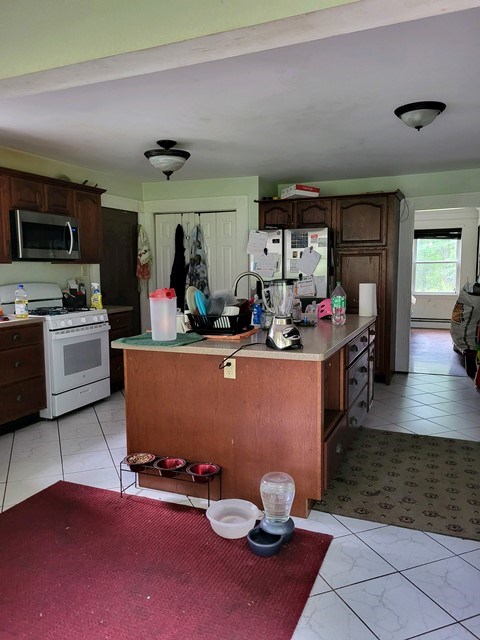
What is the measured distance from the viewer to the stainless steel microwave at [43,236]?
3717 millimetres

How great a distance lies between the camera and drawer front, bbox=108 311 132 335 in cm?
462

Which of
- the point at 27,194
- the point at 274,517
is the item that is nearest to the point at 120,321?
the point at 27,194

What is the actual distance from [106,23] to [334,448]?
212 centimetres

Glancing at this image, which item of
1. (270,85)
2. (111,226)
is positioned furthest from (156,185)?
(270,85)

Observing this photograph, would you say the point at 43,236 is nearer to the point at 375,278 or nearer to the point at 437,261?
the point at 375,278

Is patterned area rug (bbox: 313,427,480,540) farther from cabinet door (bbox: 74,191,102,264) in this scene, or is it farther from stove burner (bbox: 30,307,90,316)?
cabinet door (bbox: 74,191,102,264)

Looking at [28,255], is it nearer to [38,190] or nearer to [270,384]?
[38,190]

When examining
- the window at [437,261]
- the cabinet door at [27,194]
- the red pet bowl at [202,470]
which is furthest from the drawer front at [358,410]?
the window at [437,261]

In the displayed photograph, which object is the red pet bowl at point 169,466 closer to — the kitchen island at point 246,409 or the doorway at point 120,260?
the kitchen island at point 246,409

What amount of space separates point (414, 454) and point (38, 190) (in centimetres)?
354

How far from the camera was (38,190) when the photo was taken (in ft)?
12.9

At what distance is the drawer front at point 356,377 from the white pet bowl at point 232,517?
93 cm

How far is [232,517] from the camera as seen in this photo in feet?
7.32

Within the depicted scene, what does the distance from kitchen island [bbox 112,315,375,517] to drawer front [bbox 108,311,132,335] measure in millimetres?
2084
